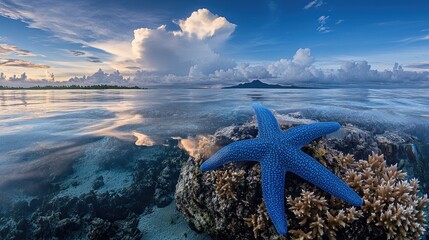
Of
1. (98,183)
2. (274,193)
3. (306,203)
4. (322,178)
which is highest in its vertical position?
(322,178)

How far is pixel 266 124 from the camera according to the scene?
453cm

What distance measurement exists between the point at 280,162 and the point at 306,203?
73 cm

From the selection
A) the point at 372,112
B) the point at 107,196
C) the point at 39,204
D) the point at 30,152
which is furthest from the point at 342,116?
the point at 30,152

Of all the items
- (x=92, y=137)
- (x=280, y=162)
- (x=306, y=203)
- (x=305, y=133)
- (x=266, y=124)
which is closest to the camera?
(x=306, y=203)

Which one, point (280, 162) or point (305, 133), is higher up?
point (305, 133)

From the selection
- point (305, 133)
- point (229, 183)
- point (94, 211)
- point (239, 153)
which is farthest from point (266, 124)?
Answer: point (94, 211)

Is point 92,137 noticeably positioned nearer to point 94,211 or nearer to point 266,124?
point 94,211

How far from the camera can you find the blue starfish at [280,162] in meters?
3.26

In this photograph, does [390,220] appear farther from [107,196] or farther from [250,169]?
[107,196]

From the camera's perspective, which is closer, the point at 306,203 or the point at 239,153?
the point at 306,203

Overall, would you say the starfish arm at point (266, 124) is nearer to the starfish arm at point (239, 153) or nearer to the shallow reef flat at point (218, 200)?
the starfish arm at point (239, 153)

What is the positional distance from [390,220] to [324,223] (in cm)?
103

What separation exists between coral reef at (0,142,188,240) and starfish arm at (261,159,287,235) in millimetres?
3700

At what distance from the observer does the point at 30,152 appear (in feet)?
33.2
